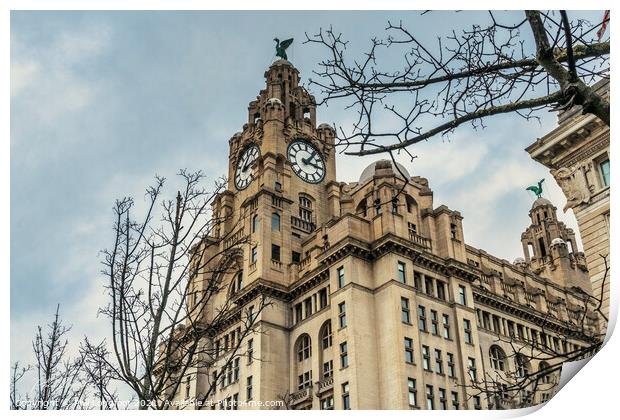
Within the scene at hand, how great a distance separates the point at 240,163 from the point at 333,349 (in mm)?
19952

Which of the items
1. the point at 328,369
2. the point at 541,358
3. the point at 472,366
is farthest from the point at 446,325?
the point at 541,358

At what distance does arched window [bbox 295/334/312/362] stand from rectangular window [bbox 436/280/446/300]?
330 inches

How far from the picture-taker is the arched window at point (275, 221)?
152ft

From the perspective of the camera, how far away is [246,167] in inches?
2058

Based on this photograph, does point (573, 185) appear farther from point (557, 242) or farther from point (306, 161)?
point (557, 242)

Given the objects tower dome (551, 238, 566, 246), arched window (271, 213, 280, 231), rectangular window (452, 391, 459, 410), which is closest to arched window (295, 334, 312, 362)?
arched window (271, 213, 280, 231)

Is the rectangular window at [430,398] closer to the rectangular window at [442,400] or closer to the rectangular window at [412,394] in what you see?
the rectangular window at [442,400]

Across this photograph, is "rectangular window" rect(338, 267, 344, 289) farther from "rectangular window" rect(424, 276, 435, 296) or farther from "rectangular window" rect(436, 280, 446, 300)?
"rectangular window" rect(436, 280, 446, 300)

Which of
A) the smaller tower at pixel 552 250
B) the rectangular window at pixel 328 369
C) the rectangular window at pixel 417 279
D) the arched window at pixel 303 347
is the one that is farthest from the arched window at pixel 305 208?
the smaller tower at pixel 552 250

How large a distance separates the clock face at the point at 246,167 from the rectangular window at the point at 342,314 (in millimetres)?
15068

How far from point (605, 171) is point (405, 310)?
1881 centimetres
